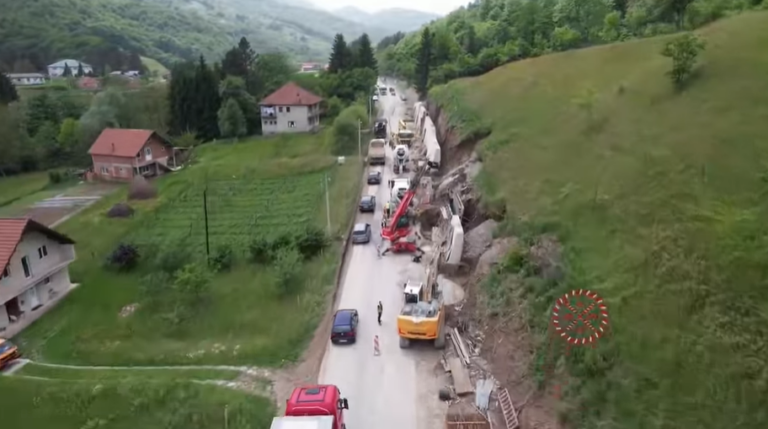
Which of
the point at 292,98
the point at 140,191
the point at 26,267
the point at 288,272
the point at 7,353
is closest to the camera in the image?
the point at 7,353

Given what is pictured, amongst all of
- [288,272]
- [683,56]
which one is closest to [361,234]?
[288,272]

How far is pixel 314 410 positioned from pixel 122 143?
4740cm

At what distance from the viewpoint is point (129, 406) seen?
19.2 meters

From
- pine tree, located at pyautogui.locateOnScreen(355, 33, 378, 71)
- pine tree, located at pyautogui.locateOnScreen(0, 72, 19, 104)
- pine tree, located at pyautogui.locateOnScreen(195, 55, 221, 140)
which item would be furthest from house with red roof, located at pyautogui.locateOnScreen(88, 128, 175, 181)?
pine tree, located at pyautogui.locateOnScreen(0, 72, 19, 104)

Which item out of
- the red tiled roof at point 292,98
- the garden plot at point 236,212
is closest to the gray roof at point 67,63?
the red tiled roof at point 292,98

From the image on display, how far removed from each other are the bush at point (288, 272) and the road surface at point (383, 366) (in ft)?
7.37

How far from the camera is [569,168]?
87.2ft

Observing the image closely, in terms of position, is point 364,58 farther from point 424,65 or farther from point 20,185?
point 20,185

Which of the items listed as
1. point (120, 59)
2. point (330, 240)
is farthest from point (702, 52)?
Result: point (120, 59)

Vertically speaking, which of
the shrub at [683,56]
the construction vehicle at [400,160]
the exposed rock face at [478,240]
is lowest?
the exposed rock face at [478,240]

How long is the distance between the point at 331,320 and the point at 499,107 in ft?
70.6

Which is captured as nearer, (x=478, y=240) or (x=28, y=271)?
(x=478, y=240)

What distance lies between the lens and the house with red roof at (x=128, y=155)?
→ 54406 millimetres

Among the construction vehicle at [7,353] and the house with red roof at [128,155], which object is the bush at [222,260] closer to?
the construction vehicle at [7,353]
